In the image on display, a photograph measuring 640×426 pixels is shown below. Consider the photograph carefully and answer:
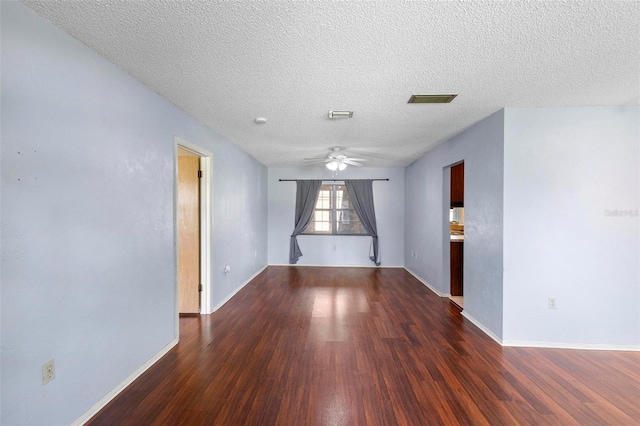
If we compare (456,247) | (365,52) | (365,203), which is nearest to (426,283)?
(456,247)

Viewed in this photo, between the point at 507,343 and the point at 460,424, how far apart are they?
1.40 m

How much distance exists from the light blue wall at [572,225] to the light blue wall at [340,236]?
11.5 feet

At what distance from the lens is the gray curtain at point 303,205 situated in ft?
20.1

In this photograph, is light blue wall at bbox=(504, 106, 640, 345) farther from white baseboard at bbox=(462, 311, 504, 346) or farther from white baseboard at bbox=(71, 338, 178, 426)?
white baseboard at bbox=(71, 338, 178, 426)

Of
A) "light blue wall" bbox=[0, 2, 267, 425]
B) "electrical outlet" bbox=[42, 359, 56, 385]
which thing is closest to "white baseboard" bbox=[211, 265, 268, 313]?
"light blue wall" bbox=[0, 2, 267, 425]

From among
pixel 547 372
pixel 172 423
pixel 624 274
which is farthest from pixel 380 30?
pixel 624 274

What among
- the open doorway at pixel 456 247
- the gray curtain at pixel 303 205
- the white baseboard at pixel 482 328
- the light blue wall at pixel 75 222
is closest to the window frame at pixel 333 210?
the gray curtain at pixel 303 205

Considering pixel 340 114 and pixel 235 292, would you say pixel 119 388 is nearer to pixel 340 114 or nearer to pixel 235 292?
pixel 235 292

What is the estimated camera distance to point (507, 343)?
263 cm

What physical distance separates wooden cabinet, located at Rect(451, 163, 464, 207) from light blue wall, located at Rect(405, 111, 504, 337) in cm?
17

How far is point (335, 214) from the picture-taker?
20.6 ft

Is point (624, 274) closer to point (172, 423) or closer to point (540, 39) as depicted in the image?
point (540, 39)

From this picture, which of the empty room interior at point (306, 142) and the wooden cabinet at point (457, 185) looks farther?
the wooden cabinet at point (457, 185)

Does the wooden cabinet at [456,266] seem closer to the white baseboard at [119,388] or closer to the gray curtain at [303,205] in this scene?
the gray curtain at [303,205]
